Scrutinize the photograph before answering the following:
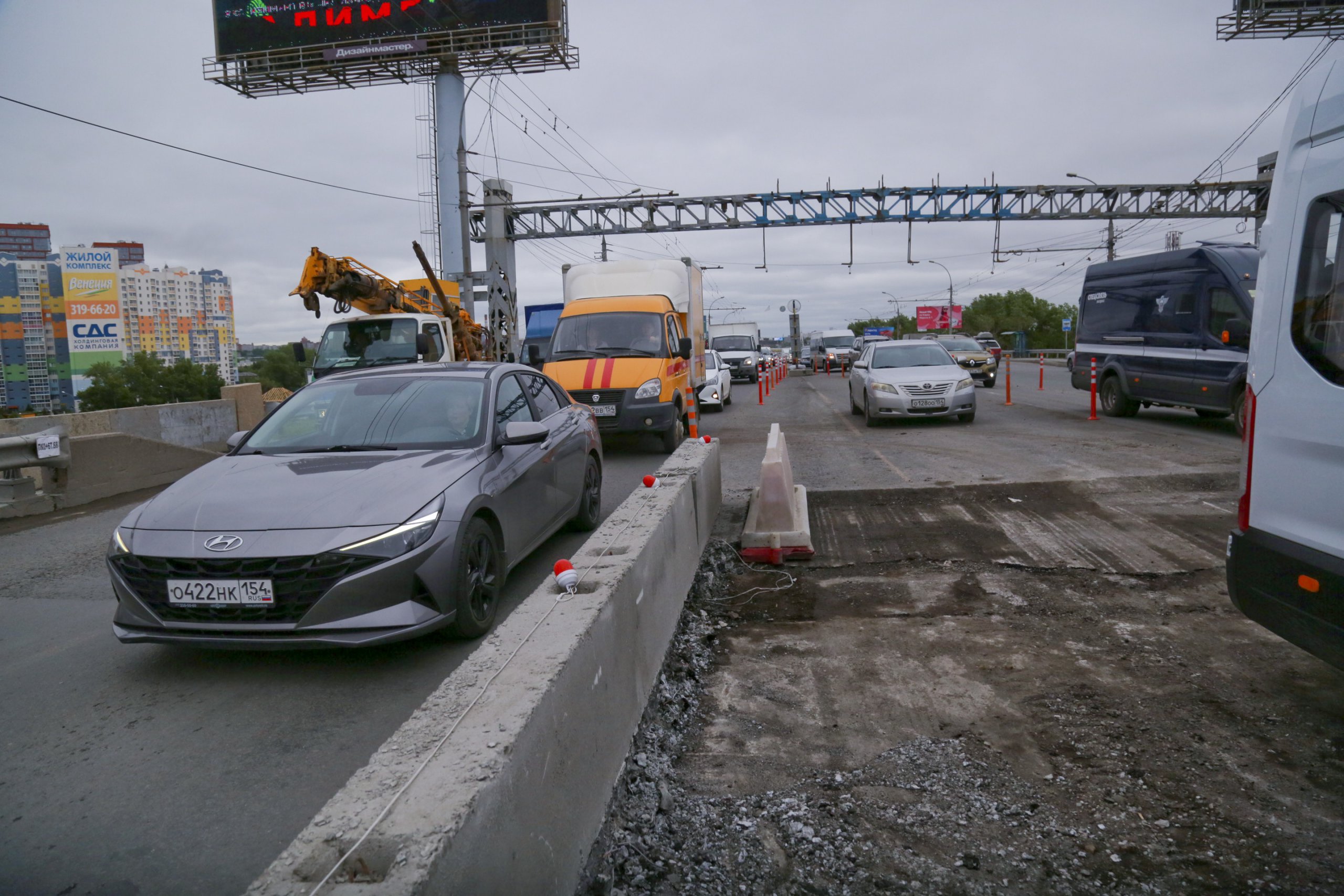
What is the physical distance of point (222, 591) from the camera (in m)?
3.98

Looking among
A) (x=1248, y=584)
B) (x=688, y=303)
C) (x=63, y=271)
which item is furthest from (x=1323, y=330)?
(x=63, y=271)

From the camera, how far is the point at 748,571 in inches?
255

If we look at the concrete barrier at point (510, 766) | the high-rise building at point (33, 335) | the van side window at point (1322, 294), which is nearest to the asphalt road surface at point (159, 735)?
the concrete barrier at point (510, 766)

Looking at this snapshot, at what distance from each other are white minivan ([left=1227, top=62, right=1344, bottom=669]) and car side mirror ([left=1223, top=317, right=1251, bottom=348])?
1044 cm

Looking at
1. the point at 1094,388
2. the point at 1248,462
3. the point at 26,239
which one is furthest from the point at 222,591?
the point at 26,239

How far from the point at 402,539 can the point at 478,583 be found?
63 cm

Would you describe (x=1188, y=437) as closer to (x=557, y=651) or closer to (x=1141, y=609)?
(x=1141, y=609)

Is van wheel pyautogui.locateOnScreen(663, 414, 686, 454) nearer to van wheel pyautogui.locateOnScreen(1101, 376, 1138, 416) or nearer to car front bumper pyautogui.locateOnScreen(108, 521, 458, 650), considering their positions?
car front bumper pyautogui.locateOnScreen(108, 521, 458, 650)

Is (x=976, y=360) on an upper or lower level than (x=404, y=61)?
lower

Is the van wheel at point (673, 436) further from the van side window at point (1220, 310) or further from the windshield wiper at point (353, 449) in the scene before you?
the van side window at point (1220, 310)

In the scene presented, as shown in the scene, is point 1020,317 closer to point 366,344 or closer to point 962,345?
point 962,345

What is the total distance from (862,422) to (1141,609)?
12.3 metres

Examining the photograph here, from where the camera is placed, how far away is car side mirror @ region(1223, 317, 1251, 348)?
12570mm

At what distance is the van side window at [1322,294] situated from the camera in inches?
128
